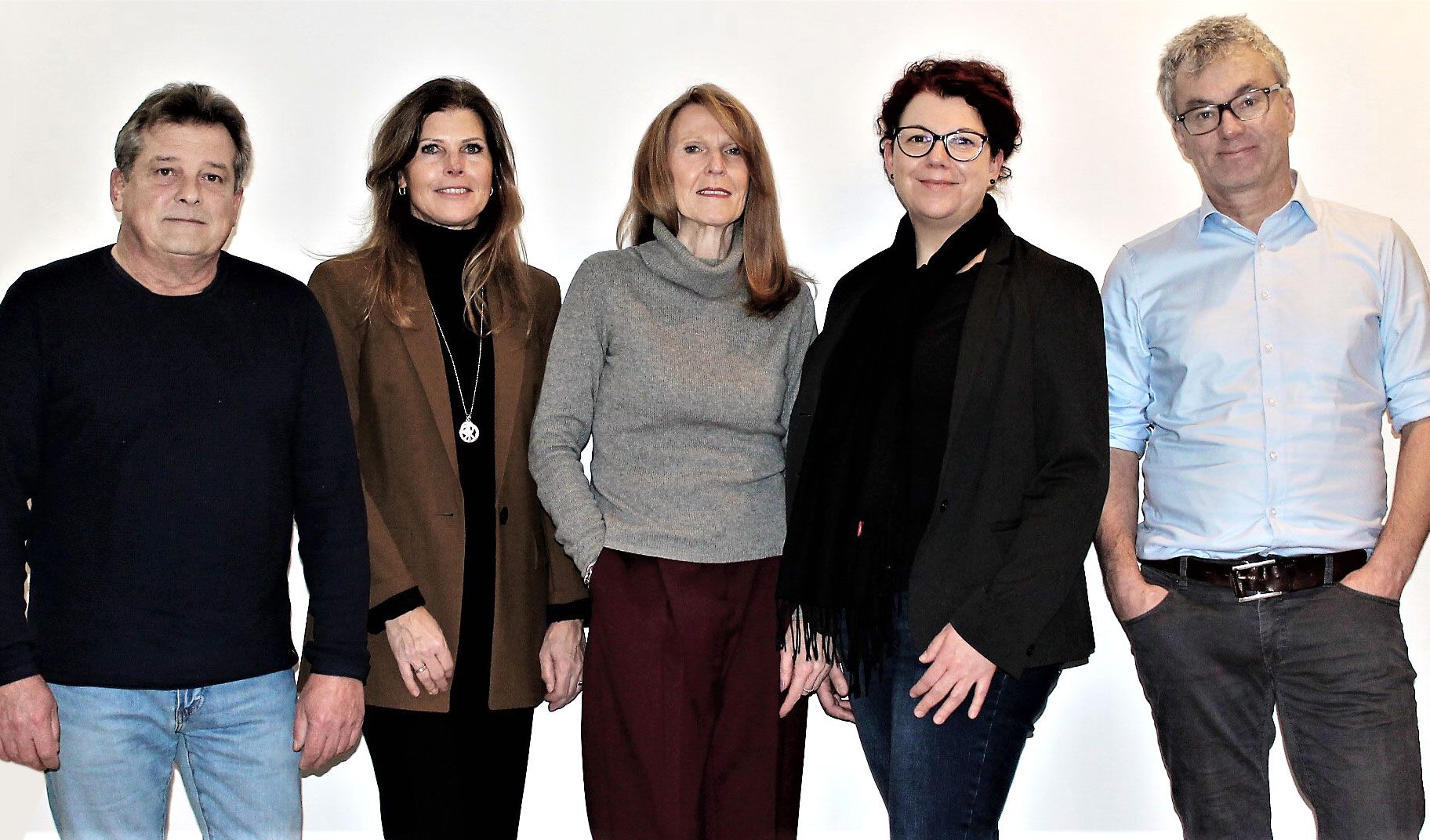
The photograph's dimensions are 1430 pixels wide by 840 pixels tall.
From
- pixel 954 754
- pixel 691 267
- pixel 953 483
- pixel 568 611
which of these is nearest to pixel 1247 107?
pixel 953 483

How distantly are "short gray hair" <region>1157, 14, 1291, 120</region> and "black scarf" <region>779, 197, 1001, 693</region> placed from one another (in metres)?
0.52

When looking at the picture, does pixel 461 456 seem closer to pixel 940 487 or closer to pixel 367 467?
pixel 367 467

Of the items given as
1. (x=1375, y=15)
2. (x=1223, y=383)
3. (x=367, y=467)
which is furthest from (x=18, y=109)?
(x=1375, y=15)

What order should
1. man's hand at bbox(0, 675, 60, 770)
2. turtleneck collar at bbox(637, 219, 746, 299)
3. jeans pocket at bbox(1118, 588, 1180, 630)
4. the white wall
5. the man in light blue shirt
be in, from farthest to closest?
1. the white wall
2. turtleneck collar at bbox(637, 219, 746, 299)
3. jeans pocket at bbox(1118, 588, 1180, 630)
4. the man in light blue shirt
5. man's hand at bbox(0, 675, 60, 770)

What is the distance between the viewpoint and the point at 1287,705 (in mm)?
2258

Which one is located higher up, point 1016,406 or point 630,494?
point 1016,406

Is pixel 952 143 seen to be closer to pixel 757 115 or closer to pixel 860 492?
pixel 860 492

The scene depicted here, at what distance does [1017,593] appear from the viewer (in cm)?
198

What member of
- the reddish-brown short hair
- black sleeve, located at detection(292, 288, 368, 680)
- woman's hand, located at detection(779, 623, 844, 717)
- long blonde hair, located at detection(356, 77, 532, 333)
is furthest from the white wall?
black sleeve, located at detection(292, 288, 368, 680)

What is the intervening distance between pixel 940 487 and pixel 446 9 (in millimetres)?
1893

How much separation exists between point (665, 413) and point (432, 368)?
48cm

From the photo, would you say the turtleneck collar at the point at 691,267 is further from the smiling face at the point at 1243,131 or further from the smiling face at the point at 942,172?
the smiling face at the point at 1243,131

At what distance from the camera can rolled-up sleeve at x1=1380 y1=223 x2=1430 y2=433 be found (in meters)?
2.30

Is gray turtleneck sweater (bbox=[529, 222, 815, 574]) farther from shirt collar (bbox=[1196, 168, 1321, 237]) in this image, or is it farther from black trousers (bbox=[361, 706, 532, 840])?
shirt collar (bbox=[1196, 168, 1321, 237])
